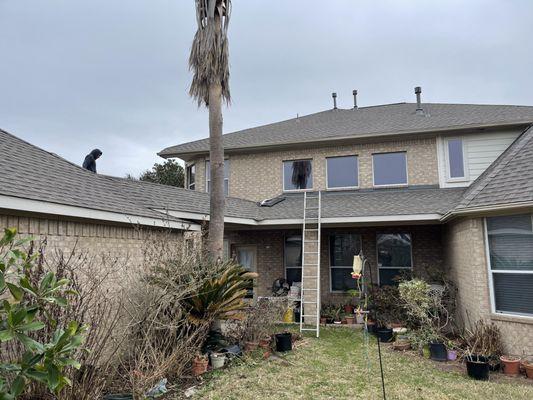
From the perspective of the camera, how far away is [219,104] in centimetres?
940

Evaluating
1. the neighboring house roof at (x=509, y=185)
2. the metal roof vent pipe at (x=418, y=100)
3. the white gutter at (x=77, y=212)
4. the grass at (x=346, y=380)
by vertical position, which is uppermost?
the metal roof vent pipe at (x=418, y=100)

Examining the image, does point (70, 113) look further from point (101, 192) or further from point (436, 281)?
point (436, 281)

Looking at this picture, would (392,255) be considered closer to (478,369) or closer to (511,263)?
(511,263)

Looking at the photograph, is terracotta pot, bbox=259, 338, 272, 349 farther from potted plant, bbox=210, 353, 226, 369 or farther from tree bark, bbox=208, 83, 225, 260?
tree bark, bbox=208, 83, 225, 260

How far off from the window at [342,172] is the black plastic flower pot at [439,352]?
7432 millimetres

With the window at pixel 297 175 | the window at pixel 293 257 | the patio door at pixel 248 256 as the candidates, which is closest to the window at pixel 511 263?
the window at pixel 293 257

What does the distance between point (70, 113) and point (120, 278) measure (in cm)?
2436

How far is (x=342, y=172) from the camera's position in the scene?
14570 mm

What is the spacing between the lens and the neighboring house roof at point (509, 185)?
7.46m

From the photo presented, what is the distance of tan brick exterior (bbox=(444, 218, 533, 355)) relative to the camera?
7262mm

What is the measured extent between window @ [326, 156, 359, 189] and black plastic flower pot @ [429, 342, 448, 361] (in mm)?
7432

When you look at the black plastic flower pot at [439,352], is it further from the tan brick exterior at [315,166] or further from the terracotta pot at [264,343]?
the tan brick exterior at [315,166]

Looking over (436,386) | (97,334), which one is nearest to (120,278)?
(97,334)

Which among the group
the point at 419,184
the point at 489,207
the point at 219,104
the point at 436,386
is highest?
the point at 219,104
